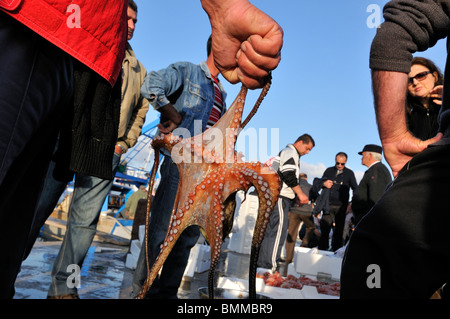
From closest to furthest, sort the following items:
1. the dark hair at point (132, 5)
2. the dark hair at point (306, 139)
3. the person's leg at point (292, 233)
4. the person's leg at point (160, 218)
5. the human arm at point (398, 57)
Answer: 1. the human arm at point (398, 57)
2. the person's leg at point (160, 218)
3. the dark hair at point (132, 5)
4. the dark hair at point (306, 139)
5. the person's leg at point (292, 233)

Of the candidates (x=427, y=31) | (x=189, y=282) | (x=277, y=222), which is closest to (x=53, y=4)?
(x=427, y=31)

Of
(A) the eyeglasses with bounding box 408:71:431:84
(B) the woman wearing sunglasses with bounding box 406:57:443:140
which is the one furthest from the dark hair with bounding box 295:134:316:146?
(A) the eyeglasses with bounding box 408:71:431:84

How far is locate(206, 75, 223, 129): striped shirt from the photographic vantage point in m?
2.74

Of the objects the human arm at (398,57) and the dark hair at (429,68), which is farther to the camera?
the dark hair at (429,68)

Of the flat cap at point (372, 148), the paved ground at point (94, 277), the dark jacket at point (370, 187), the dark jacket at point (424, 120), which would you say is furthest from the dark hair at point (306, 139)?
the dark jacket at point (424, 120)

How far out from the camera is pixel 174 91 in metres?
2.62

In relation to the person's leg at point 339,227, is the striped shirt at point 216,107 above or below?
above

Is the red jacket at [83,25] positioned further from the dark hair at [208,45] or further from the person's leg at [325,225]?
the person's leg at [325,225]

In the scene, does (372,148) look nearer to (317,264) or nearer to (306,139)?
(306,139)

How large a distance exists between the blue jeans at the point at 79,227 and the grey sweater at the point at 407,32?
2.38 m

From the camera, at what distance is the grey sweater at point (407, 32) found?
1370 millimetres

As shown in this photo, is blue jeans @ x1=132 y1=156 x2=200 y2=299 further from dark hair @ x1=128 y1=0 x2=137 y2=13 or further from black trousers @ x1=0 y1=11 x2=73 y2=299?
dark hair @ x1=128 y1=0 x2=137 y2=13
